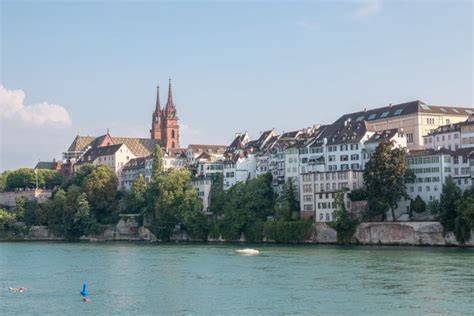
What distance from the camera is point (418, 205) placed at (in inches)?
Answer: 3812

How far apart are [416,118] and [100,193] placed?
57.9m

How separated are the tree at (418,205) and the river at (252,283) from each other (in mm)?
9052

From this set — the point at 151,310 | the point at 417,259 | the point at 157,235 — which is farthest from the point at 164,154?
the point at 151,310

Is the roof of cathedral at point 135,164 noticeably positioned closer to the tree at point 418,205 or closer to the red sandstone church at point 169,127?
the red sandstone church at point 169,127

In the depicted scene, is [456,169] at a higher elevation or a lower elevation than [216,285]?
higher

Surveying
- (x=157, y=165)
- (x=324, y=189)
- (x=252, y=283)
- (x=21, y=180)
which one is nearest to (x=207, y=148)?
(x=157, y=165)

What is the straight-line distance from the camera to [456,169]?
98625 mm

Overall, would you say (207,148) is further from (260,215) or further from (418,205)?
(418,205)

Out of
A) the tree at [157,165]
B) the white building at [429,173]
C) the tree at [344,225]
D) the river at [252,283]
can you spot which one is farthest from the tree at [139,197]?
the white building at [429,173]

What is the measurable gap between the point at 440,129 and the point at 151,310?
75.3 meters

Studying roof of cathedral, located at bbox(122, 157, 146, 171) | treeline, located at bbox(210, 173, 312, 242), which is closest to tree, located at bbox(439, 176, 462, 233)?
treeline, located at bbox(210, 173, 312, 242)

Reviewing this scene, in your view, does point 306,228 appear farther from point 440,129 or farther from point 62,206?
point 62,206

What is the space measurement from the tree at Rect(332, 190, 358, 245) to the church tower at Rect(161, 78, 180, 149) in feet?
315

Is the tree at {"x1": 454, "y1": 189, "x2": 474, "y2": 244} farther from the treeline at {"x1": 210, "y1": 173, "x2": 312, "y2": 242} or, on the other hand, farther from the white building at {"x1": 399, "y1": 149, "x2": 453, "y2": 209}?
the treeline at {"x1": 210, "y1": 173, "x2": 312, "y2": 242}
